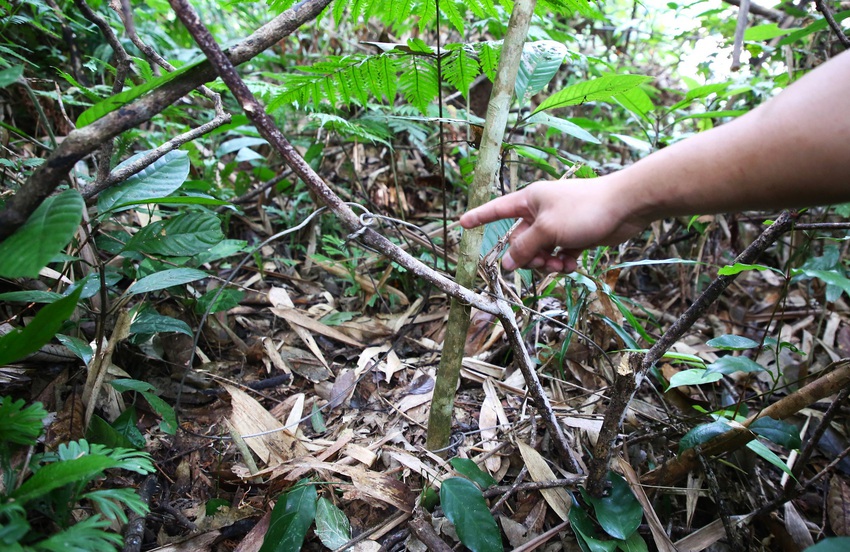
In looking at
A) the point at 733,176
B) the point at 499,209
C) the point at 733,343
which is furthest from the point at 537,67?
the point at 733,343

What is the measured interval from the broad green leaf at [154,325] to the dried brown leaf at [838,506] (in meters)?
1.90

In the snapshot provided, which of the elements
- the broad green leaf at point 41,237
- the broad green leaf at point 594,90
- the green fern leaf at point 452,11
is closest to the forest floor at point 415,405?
the broad green leaf at point 594,90

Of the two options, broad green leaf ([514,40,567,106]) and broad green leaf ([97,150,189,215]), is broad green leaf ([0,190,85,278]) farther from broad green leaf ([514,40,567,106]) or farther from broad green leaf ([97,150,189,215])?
broad green leaf ([514,40,567,106])

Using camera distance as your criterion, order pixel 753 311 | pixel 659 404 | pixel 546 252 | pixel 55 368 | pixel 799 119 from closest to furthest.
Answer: pixel 799 119, pixel 546 252, pixel 55 368, pixel 659 404, pixel 753 311

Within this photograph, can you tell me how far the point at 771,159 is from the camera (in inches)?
27.6

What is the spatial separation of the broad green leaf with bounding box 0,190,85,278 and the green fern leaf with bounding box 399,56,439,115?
94 cm

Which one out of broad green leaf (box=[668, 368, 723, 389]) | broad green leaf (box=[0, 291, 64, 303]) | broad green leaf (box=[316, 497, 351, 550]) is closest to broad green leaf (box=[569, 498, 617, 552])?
broad green leaf (box=[668, 368, 723, 389])

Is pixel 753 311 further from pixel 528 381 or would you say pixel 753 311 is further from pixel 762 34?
pixel 528 381

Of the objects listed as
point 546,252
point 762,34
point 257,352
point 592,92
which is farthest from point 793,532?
point 762,34

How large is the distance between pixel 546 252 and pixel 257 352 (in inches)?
46.6

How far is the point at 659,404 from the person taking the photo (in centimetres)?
163

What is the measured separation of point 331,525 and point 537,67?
142 centimetres

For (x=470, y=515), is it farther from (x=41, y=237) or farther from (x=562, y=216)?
(x=41, y=237)

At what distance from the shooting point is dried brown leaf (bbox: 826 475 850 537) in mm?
1269
